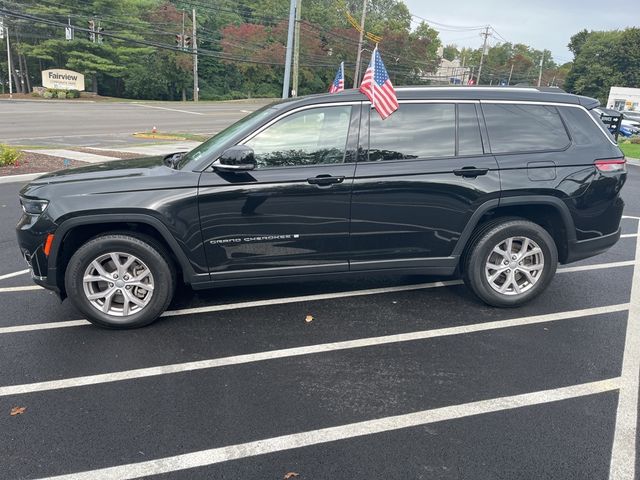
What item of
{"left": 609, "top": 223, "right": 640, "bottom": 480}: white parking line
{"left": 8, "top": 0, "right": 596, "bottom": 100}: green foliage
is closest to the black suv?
{"left": 609, "top": 223, "right": 640, "bottom": 480}: white parking line

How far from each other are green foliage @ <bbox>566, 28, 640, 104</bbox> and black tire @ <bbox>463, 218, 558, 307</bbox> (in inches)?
2850

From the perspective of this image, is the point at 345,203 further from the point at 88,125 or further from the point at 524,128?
the point at 88,125

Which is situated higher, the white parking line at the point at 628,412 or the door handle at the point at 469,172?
the door handle at the point at 469,172

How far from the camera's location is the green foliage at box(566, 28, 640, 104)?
65500 mm

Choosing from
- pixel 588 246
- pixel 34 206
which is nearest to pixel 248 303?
pixel 34 206

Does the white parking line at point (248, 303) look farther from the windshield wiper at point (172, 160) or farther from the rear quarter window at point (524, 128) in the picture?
the rear quarter window at point (524, 128)

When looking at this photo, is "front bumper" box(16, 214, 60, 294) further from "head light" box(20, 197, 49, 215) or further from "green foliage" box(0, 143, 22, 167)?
"green foliage" box(0, 143, 22, 167)

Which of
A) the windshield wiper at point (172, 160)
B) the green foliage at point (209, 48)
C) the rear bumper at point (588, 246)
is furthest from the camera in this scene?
the green foliage at point (209, 48)

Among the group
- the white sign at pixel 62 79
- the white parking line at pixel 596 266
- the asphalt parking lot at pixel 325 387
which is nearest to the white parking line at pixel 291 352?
the asphalt parking lot at pixel 325 387

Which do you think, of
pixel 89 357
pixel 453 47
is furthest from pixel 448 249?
pixel 453 47

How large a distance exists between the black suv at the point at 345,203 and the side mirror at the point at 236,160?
0.02 m

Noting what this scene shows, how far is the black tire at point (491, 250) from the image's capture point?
4.45 m

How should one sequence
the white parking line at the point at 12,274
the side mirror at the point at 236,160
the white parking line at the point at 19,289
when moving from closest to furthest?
the side mirror at the point at 236,160 → the white parking line at the point at 19,289 → the white parking line at the point at 12,274

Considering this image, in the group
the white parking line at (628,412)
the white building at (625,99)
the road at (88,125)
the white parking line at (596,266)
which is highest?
the white building at (625,99)
